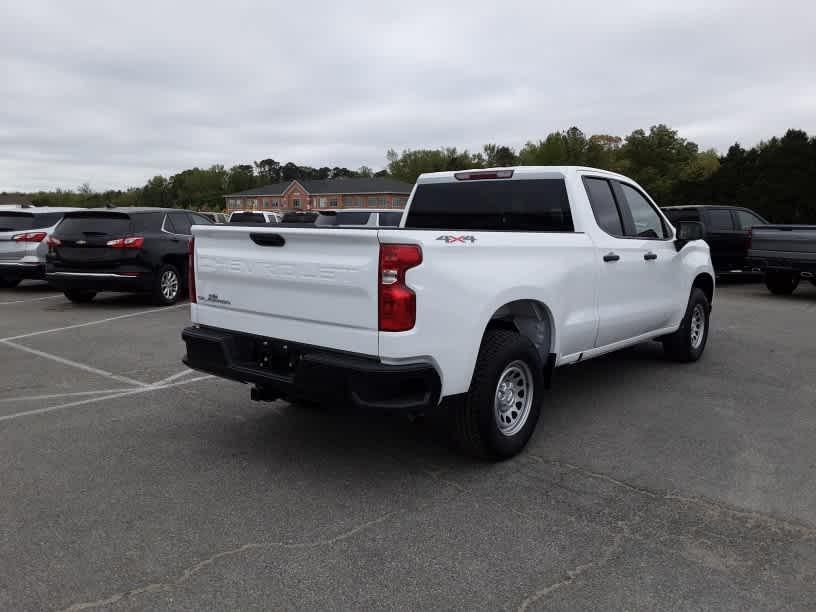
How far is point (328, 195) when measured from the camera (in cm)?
9481

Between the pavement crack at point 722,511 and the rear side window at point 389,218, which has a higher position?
the rear side window at point 389,218

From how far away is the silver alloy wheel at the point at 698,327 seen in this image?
7273 mm

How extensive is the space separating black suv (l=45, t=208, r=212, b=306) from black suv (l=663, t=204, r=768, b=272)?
35.2 ft

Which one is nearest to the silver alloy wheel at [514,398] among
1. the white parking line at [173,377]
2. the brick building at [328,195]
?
the white parking line at [173,377]

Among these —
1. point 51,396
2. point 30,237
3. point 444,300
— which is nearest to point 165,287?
point 30,237

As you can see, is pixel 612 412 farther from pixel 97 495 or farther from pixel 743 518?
pixel 97 495

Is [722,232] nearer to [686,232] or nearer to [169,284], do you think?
[686,232]

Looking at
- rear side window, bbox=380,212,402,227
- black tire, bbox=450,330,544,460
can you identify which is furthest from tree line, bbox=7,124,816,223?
black tire, bbox=450,330,544,460

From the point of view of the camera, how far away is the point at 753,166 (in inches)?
1407

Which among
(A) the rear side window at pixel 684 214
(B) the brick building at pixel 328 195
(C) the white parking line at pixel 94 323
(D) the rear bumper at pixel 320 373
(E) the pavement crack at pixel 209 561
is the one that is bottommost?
(C) the white parking line at pixel 94 323

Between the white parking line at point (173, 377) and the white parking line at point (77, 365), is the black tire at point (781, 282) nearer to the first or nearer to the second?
the white parking line at point (173, 377)

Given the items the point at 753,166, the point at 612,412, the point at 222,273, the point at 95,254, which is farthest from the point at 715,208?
the point at 753,166

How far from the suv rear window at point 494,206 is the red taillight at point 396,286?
2089 mm

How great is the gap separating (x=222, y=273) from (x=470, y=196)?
2295 mm
